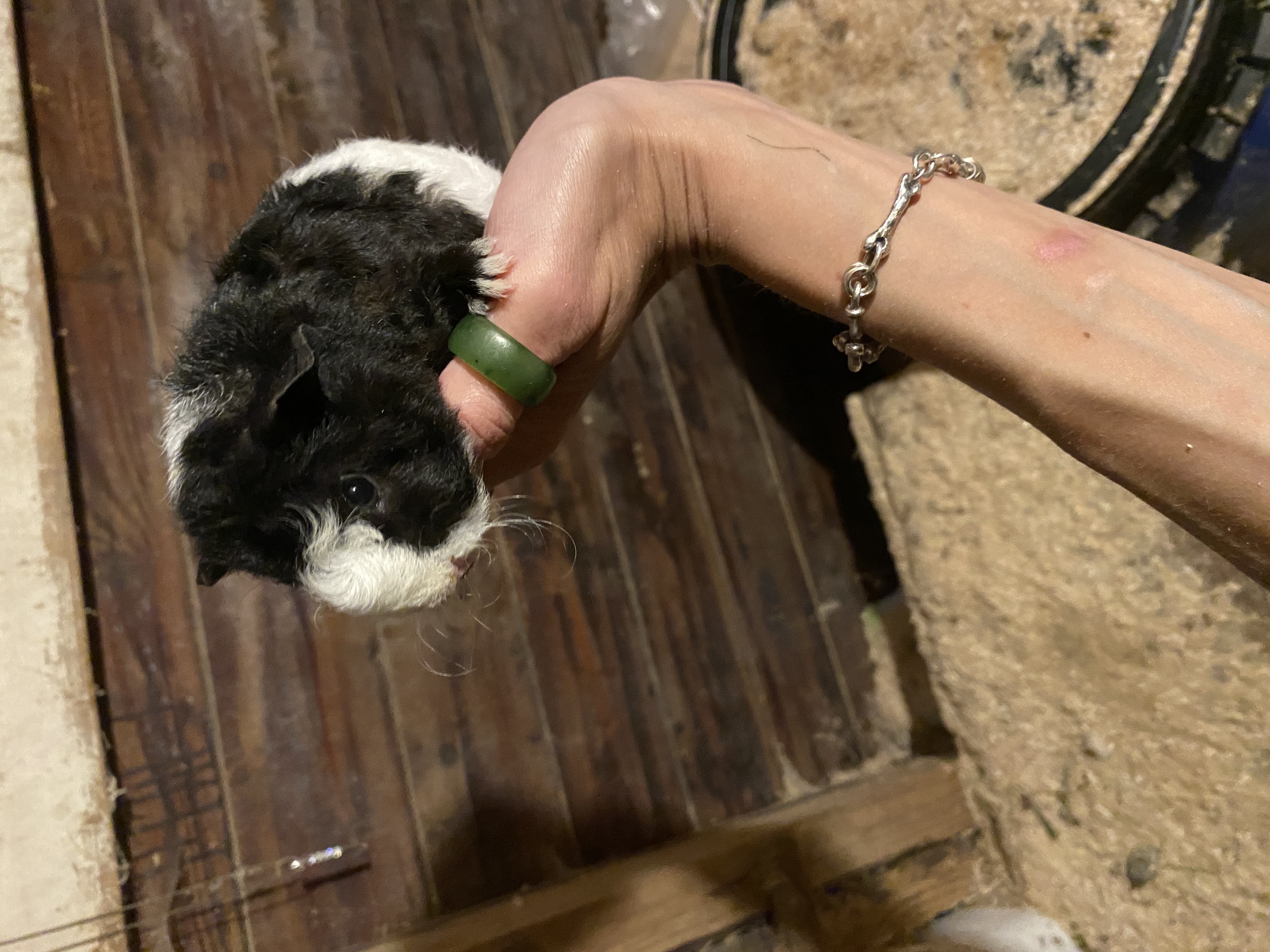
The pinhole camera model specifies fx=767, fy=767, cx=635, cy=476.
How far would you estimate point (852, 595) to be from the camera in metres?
2.40

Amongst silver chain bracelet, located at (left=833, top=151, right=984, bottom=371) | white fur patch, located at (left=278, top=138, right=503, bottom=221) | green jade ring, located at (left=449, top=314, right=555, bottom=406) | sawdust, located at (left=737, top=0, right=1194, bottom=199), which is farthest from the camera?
sawdust, located at (left=737, top=0, right=1194, bottom=199)

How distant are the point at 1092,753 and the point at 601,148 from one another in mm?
1747

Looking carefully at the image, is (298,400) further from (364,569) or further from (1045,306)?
(1045,306)

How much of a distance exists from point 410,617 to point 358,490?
0.96 m

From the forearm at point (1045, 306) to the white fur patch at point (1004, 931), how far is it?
54.2 inches

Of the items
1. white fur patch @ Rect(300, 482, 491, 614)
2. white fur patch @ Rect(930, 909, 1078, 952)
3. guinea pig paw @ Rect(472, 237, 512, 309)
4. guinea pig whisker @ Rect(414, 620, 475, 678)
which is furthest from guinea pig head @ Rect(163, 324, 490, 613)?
white fur patch @ Rect(930, 909, 1078, 952)

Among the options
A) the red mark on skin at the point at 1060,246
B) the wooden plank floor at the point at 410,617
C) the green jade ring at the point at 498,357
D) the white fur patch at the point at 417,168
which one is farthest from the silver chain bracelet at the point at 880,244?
the wooden plank floor at the point at 410,617

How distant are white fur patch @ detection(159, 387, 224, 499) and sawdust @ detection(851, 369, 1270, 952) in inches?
65.8

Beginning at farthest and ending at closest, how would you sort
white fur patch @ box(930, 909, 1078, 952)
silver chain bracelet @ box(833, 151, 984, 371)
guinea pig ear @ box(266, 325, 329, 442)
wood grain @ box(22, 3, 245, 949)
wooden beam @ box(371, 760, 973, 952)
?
white fur patch @ box(930, 909, 1078, 952) < wooden beam @ box(371, 760, 973, 952) < wood grain @ box(22, 3, 245, 949) < silver chain bracelet @ box(833, 151, 984, 371) < guinea pig ear @ box(266, 325, 329, 442)

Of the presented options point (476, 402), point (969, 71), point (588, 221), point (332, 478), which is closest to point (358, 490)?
point (332, 478)

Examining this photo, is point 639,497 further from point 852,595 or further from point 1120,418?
point 1120,418

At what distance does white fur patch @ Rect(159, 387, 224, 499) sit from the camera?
0.96 meters

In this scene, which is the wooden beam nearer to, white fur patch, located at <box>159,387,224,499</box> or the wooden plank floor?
the wooden plank floor

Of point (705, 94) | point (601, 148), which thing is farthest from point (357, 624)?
point (705, 94)
